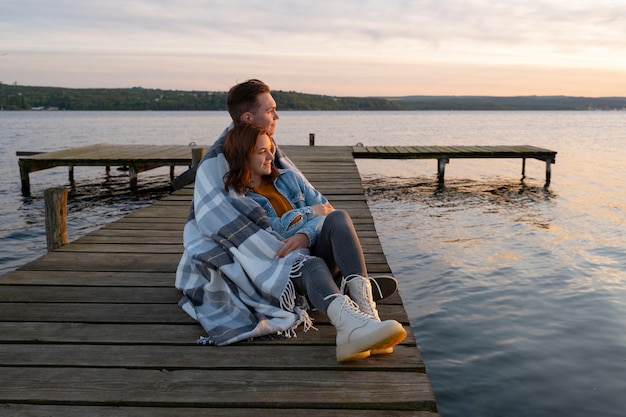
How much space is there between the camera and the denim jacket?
3.98 metres

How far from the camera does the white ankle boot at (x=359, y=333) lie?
3.08 meters

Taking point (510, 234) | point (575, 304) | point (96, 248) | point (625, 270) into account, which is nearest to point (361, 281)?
point (96, 248)

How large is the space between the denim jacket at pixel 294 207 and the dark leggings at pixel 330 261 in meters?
0.13

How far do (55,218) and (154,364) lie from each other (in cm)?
356

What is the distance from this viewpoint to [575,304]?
8180mm

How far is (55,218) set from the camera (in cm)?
617

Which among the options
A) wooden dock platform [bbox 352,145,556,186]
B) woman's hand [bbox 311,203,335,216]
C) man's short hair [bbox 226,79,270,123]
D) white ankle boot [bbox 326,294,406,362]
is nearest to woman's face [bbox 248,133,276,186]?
man's short hair [bbox 226,79,270,123]

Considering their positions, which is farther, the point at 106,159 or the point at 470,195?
the point at 470,195

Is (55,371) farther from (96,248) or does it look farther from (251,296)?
(96,248)

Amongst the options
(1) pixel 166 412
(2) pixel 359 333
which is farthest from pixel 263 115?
(1) pixel 166 412

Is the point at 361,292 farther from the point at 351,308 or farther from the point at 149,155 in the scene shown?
the point at 149,155

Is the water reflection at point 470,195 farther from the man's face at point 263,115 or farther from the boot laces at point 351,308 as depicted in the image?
the boot laces at point 351,308

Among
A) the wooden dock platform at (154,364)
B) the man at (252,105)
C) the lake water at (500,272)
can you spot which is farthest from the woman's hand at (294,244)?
the lake water at (500,272)

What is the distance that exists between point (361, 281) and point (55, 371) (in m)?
1.76
